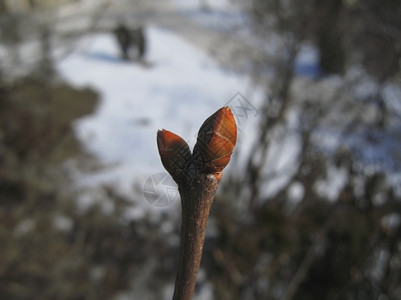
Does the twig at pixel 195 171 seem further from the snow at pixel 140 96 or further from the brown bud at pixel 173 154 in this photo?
the snow at pixel 140 96

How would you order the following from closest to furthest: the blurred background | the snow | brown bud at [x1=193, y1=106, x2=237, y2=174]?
brown bud at [x1=193, y1=106, x2=237, y2=174], the blurred background, the snow

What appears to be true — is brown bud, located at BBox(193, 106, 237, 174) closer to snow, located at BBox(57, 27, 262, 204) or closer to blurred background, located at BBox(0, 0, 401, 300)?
blurred background, located at BBox(0, 0, 401, 300)

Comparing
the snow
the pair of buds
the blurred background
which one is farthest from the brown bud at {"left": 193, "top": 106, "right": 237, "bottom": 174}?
the snow

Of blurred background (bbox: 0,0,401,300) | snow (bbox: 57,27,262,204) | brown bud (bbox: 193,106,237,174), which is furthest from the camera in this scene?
snow (bbox: 57,27,262,204)

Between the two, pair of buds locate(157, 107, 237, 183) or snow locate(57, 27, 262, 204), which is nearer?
pair of buds locate(157, 107, 237, 183)

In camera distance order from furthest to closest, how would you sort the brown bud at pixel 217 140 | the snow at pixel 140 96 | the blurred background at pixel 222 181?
the snow at pixel 140 96
the blurred background at pixel 222 181
the brown bud at pixel 217 140

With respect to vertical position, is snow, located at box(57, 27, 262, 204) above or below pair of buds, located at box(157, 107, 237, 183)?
above

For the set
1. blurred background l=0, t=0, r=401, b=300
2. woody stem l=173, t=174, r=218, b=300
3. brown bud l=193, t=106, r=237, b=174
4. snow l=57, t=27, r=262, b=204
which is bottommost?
woody stem l=173, t=174, r=218, b=300

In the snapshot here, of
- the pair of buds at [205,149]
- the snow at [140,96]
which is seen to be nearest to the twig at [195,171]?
the pair of buds at [205,149]

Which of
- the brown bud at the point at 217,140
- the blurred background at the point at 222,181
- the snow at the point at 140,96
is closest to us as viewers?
the brown bud at the point at 217,140

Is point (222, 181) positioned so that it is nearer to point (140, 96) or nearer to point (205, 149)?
point (205, 149)
